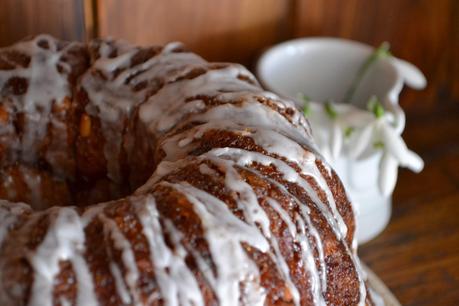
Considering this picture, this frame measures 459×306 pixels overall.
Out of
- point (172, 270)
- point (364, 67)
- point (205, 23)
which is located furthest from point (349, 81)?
point (172, 270)

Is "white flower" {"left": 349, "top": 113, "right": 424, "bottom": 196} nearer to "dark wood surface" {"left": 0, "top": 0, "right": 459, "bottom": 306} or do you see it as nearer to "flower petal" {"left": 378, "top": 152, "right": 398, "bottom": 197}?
"flower petal" {"left": 378, "top": 152, "right": 398, "bottom": 197}

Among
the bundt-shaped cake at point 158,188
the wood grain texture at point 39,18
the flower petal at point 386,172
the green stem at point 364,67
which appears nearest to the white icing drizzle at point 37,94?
the bundt-shaped cake at point 158,188

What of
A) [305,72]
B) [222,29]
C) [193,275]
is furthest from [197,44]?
[193,275]

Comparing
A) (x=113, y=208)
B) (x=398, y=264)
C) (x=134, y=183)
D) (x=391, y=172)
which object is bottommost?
(x=398, y=264)

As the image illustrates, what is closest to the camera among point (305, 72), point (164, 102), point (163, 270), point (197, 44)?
point (163, 270)

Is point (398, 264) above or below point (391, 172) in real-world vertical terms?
below

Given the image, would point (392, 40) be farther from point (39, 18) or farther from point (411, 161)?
point (39, 18)

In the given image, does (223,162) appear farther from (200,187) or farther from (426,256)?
(426,256)
